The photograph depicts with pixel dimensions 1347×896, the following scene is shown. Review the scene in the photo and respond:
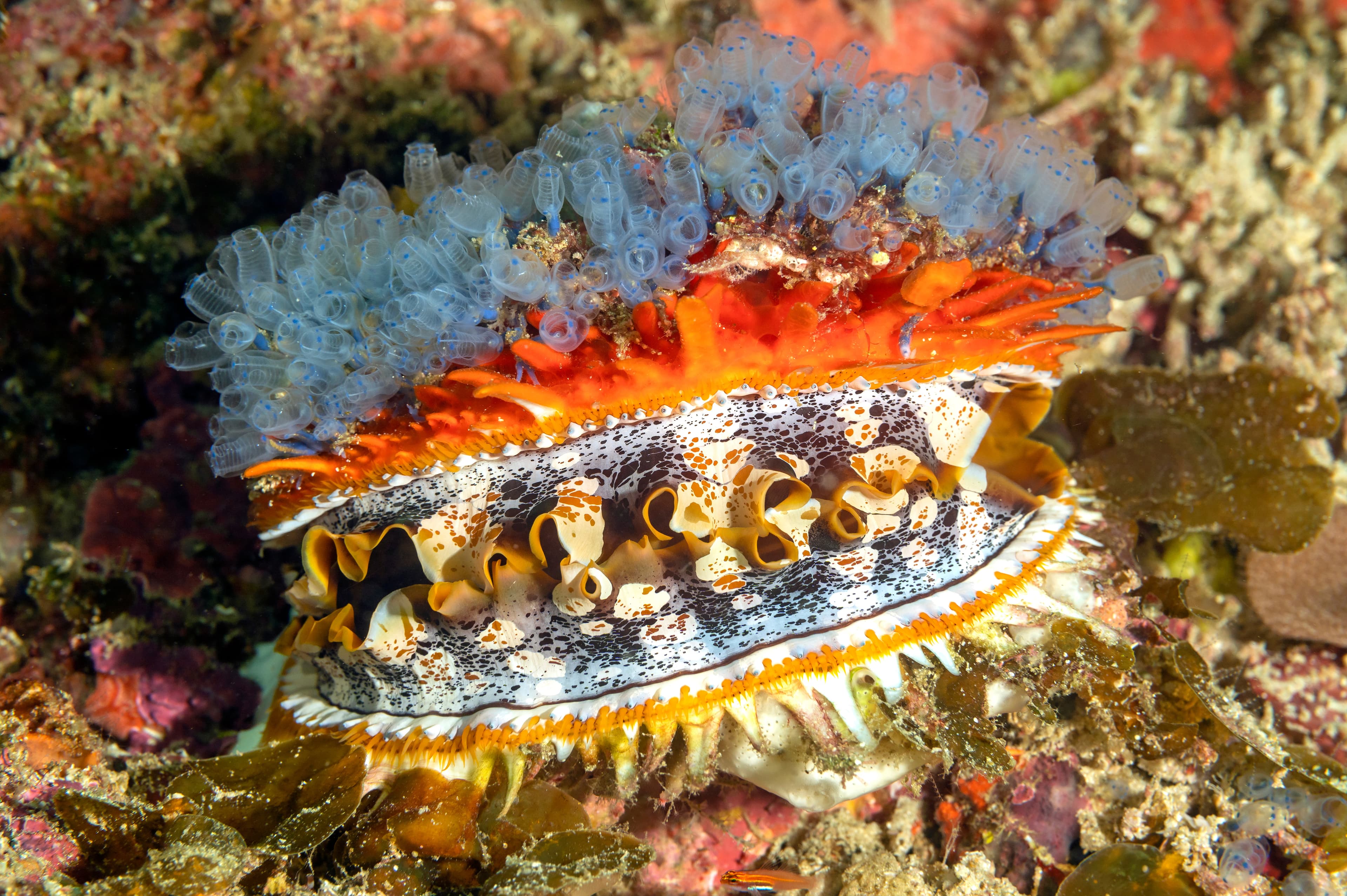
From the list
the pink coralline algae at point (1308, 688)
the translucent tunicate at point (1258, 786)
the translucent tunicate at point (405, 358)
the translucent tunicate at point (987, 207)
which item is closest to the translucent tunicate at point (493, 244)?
the translucent tunicate at point (405, 358)

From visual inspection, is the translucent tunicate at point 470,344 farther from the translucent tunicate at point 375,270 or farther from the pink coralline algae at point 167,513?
the pink coralline algae at point 167,513

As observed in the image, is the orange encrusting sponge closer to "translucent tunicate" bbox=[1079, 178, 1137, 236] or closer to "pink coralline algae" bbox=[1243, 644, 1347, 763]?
"translucent tunicate" bbox=[1079, 178, 1137, 236]

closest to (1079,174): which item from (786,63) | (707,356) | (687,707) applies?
(786,63)

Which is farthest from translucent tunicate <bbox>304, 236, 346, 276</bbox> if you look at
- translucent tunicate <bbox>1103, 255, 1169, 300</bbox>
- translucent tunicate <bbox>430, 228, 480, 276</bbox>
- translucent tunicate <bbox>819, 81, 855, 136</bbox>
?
translucent tunicate <bbox>1103, 255, 1169, 300</bbox>

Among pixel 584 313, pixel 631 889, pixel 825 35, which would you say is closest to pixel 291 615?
pixel 631 889

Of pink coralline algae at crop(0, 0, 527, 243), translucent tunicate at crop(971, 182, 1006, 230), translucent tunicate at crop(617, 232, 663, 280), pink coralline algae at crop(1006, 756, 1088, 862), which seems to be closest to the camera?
translucent tunicate at crop(617, 232, 663, 280)
